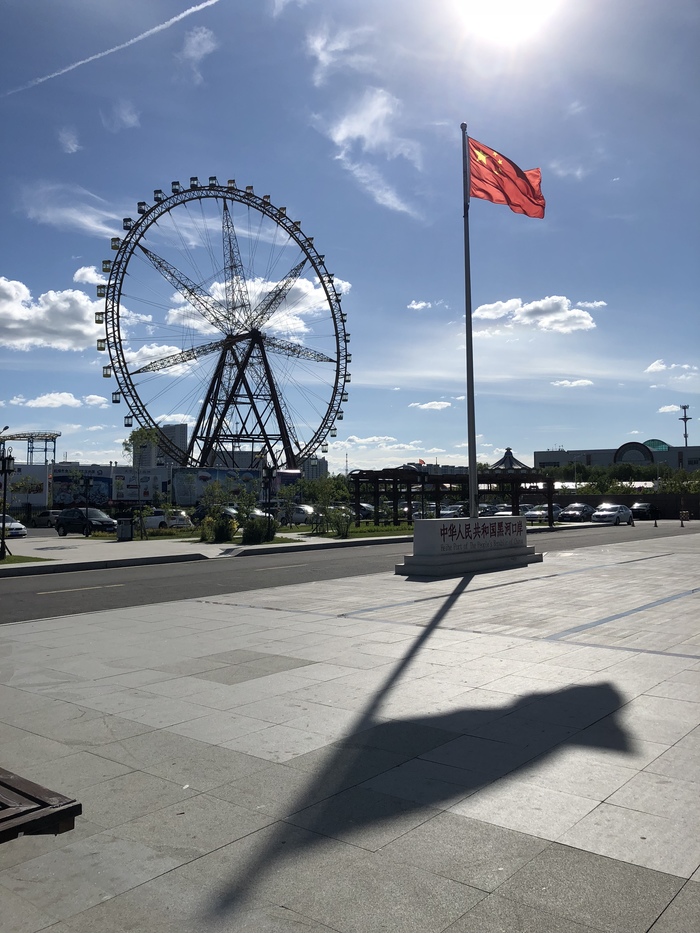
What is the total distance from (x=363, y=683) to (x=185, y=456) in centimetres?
5274

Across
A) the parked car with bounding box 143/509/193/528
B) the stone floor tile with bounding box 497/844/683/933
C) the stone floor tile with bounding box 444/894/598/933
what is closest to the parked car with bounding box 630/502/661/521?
the parked car with bounding box 143/509/193/528

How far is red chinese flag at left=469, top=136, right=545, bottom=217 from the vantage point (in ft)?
62.4

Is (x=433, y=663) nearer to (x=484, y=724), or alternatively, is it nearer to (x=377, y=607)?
(x=484, y=724)

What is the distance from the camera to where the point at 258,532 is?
3312cm

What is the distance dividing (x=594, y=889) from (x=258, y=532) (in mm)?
29752

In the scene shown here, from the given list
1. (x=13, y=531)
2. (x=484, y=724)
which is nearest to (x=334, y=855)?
(x=484, y=724)

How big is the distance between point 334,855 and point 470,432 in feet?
50.0

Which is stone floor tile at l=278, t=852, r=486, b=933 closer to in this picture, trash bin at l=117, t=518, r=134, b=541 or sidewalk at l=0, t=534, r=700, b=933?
sidewalk at l=0, t=534, r=700, b=933

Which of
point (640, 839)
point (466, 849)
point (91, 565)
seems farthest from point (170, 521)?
point (640, 839)

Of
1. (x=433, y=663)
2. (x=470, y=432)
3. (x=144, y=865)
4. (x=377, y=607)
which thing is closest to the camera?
(x=144, y=865)

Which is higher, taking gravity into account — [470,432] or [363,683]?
[470,432]

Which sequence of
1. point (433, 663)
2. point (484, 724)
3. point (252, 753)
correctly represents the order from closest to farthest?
point (252, 753) → point (484, 724) → point (433, 663)

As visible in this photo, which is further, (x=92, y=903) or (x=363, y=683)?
(x=363, y=683)

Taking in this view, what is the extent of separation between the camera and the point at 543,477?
44.7m
